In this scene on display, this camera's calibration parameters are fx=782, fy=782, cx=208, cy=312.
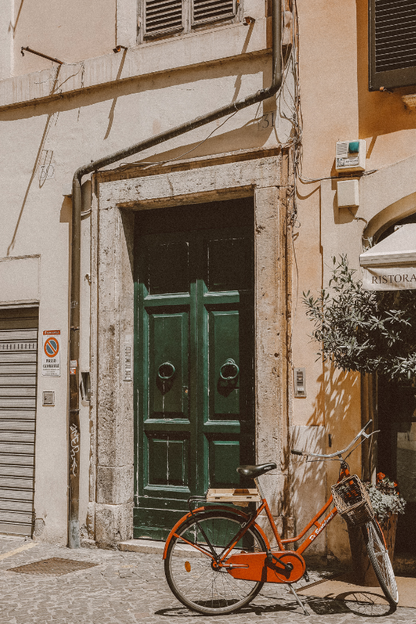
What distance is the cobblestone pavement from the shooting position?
5066 mm

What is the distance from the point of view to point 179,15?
24.7 feet

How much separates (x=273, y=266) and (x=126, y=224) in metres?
1.71

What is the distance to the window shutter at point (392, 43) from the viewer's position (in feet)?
20.5

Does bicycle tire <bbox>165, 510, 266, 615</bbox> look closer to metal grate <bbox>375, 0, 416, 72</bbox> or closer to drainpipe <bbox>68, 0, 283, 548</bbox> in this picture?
drainpipe <bbox>68, 0, 283, 548</bbox>

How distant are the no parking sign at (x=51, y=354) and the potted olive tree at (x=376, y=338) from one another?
2891 millimetres

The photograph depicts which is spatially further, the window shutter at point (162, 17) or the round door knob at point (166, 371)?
the window shutter at point (162, 17)

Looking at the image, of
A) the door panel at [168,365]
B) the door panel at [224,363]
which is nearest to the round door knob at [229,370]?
the door panel at [224,363]

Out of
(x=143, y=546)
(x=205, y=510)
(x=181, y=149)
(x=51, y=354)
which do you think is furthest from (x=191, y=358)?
(x=205, y=510)

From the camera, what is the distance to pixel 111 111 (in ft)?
25.0

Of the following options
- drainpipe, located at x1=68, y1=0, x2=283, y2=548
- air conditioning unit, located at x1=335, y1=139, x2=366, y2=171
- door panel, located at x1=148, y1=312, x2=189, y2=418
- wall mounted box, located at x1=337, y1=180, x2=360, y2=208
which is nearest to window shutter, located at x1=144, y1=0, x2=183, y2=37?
drainpipe, located at x1=68, y1=0, x2=283, y2=548

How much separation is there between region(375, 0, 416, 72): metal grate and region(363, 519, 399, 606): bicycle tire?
3.58 m

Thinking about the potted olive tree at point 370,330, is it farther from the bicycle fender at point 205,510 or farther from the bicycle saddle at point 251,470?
the bicycle fender at point 205,510

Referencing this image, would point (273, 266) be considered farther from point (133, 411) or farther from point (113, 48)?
point (113, 48)

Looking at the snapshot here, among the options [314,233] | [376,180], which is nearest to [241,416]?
[314,233]
